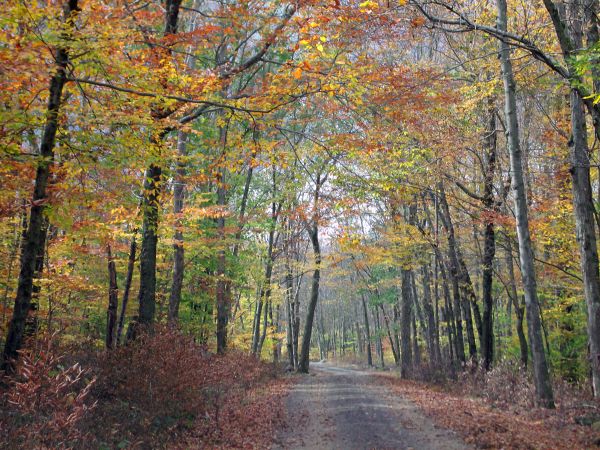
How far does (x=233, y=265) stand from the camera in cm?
1842

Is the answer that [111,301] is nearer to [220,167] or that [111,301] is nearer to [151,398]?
[151,398]

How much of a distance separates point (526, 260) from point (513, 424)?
4063 mm

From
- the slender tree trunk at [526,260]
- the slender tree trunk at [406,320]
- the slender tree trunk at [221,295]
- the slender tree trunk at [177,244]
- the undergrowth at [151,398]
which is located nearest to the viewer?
the undergrowth at [151,398]

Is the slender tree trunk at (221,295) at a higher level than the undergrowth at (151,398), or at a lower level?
higher

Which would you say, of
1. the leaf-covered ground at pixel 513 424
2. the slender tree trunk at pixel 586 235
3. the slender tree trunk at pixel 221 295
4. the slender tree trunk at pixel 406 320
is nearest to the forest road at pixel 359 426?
the leaf-covered ground at pixel 513 424

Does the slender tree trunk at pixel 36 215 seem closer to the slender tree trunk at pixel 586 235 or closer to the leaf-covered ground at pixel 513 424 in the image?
the leaf-covered ground at pixel 513 424

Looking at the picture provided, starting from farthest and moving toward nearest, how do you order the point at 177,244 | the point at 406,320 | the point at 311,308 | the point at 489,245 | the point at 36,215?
the point at 311,308 < the point at 406,320 < the point at 489,245 < the point at 177,244 < the point at 36,215

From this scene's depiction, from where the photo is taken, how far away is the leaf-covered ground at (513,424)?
24.4 ft

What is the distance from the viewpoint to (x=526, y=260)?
10953mm

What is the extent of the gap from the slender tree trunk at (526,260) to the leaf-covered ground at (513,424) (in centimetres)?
67

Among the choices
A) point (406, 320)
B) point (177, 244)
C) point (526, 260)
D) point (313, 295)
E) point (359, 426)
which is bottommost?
point (359, 426)

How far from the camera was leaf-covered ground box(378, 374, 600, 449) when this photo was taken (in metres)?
7.45

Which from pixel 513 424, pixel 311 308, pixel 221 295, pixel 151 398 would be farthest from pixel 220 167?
pixel 311 308

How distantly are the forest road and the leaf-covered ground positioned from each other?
385mm
